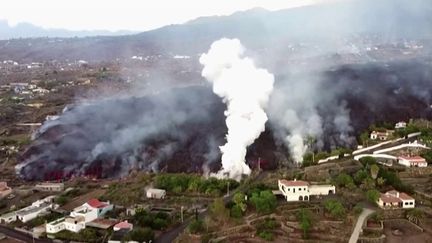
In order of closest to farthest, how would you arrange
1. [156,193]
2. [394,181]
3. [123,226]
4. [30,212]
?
[123,226]
[30,212]
[394,181]
[156,193]

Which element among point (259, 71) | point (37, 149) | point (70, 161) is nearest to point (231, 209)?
point (259, 71)

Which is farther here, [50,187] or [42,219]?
[50,187]

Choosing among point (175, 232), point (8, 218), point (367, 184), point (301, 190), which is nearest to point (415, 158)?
point (367, 184)

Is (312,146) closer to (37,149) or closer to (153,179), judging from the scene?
(153,179)

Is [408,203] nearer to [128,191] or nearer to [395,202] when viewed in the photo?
[395,202]

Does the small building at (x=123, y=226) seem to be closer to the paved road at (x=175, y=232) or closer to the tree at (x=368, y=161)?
the paved road at (x=175, y=232)

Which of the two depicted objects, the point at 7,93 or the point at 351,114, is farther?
the point at 7,93
